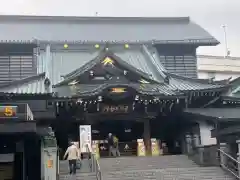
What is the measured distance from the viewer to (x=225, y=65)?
5044 cm

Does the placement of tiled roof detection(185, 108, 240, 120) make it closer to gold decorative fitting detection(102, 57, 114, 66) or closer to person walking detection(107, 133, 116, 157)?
person walking detection(107, 133, 116, 157)

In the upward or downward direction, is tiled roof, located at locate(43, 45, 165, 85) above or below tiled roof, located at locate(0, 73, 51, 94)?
above

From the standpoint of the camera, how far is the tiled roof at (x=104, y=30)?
3184 centimetres

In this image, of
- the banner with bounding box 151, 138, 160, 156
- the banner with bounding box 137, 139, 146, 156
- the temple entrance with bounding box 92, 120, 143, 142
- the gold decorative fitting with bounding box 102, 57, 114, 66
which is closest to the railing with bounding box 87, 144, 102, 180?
the banner with bounding box 137, 139, 146, 156

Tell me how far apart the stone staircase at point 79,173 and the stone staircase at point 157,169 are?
661 mm

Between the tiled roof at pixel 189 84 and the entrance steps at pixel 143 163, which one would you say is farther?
the tiled roof at pixel 189 84

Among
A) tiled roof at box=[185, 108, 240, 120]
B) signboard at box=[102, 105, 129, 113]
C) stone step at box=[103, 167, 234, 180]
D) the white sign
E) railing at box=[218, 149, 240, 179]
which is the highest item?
signboard at box=[102, 105, 129, 113]

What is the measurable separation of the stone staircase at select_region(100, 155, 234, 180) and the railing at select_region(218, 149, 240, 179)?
10.3 inches

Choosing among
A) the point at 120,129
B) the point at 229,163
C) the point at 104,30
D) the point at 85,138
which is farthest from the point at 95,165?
the point at 104,30

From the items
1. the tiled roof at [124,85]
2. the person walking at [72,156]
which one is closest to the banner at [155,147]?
the tiled roof at [124,85]

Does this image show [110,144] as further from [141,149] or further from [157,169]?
[157,169]

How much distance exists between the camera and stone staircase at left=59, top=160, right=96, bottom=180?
19578 mm

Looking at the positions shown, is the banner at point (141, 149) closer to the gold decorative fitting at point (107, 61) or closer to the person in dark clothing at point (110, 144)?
the person in dark clothing at point (110, 144)

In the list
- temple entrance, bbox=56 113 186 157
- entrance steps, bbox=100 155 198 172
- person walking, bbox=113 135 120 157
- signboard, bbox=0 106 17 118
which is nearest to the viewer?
signboard, bbox=0 106 17 118
